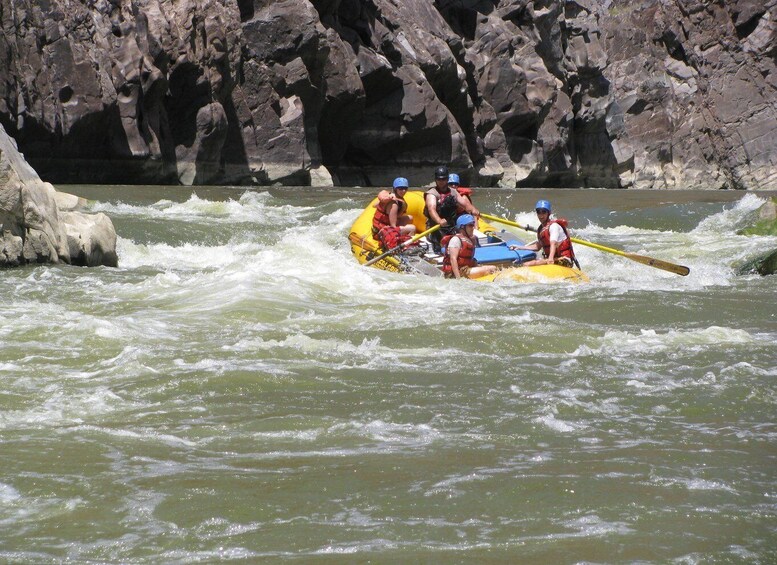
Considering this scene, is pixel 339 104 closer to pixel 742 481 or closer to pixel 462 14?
pixel 462 14

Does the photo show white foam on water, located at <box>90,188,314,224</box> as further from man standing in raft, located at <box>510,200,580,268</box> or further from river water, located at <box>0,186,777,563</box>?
river water, located at <box>0,186,777,563</box>

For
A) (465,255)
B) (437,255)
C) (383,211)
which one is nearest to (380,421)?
(465,255)

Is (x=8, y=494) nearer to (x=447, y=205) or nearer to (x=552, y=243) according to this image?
(x=552, y=243)

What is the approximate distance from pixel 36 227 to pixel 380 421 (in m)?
6.63

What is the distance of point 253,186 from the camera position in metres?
30.9

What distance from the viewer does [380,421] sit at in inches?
196

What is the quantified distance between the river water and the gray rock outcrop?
28.7 inches

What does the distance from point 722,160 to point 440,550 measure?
190 feet

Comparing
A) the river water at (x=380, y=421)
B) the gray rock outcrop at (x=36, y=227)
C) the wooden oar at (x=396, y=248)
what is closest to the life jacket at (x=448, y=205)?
the wooden oar at (x=396, y=248)

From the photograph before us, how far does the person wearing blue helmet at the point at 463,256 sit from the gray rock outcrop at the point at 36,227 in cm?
370

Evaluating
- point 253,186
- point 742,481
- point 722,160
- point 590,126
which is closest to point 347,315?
point 742,481

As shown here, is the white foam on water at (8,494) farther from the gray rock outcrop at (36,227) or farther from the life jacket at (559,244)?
the life jacket at (559,244)

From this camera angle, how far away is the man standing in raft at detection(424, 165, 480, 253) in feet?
39.8

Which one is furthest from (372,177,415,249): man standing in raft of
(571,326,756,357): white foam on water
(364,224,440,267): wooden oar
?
(571,326,756,357): white foam on water
